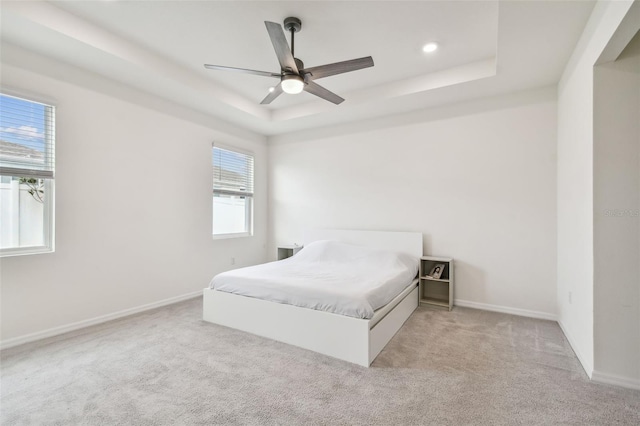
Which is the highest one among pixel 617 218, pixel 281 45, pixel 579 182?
pixel 281 45

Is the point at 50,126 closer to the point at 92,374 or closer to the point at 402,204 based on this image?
the point at 92,374

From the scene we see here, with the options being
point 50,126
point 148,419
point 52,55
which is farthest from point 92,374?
point 52,55

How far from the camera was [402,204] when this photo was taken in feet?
13.9

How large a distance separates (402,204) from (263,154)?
8.93 ft

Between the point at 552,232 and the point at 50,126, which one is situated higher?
the point at 50,126

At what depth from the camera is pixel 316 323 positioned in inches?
98.3

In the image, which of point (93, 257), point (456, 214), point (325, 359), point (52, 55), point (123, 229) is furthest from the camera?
point (456, 214)

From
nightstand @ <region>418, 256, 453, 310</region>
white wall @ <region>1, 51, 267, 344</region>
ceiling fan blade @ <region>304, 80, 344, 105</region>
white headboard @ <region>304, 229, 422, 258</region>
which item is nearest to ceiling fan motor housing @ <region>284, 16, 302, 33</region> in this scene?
ceiling fan blade @ <region>304, 80, 344, 105</region>

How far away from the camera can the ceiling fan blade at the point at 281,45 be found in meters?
1.91

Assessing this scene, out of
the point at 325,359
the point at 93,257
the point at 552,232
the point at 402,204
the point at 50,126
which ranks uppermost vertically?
the point at 50,126

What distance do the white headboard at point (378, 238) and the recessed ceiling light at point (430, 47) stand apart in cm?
220

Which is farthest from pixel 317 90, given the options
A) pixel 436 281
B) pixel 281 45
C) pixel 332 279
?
pixel 436 281

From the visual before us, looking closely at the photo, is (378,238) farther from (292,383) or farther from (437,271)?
(292,383)

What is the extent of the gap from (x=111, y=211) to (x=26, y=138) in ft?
3.14
